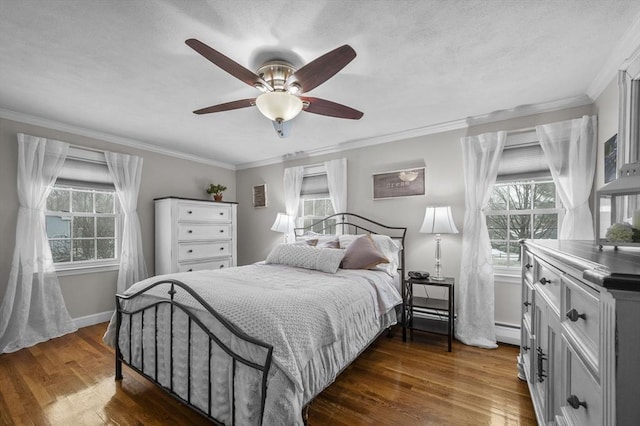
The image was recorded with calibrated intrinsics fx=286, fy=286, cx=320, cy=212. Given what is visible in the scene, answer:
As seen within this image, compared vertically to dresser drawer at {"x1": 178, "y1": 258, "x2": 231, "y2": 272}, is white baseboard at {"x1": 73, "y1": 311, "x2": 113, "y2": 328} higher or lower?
lower

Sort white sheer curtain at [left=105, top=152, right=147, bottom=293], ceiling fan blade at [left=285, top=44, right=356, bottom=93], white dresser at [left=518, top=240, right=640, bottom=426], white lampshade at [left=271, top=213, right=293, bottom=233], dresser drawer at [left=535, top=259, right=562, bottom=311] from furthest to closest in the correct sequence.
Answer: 1. white lampshade at [left=271, top=213, right=293, bottom=233]
2. white sheer curtain at [left=105, top=152, right=147, bottom=293]
3. ceiling fan blade at [left=285, top=44, right=356, bottom=93]
4. dresser drawer at [left=535, top=259, right=562, bottom=311]
5. white dresser at [left=518, top=240, right=640, bottom=426]

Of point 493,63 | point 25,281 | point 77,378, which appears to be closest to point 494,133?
point 493,63

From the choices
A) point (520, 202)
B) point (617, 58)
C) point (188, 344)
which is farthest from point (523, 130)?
point (188, 344)

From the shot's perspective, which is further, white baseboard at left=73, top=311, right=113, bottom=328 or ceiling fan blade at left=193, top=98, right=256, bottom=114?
white baseboard at left=73, top=311, right=113, bottom=328

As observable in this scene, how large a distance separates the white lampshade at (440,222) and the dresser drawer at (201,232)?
3.08m

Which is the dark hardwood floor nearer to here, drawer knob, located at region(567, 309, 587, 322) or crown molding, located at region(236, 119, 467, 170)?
drawer knob, located at region(567, 309, 587, 322)

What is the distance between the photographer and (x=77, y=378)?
7.58ft

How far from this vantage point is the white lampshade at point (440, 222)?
2.97 meters

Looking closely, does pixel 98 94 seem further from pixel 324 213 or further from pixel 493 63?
pixel 493 63

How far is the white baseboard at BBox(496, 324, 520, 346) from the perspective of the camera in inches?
115

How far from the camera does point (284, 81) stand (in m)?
2.08

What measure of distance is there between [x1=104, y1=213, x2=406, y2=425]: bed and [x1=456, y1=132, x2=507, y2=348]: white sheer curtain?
0.98m

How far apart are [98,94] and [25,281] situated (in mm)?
2109

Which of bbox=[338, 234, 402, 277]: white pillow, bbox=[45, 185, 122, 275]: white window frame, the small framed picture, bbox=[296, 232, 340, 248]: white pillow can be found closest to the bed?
bbox=[338, 234, 402, 277]: white pillow
